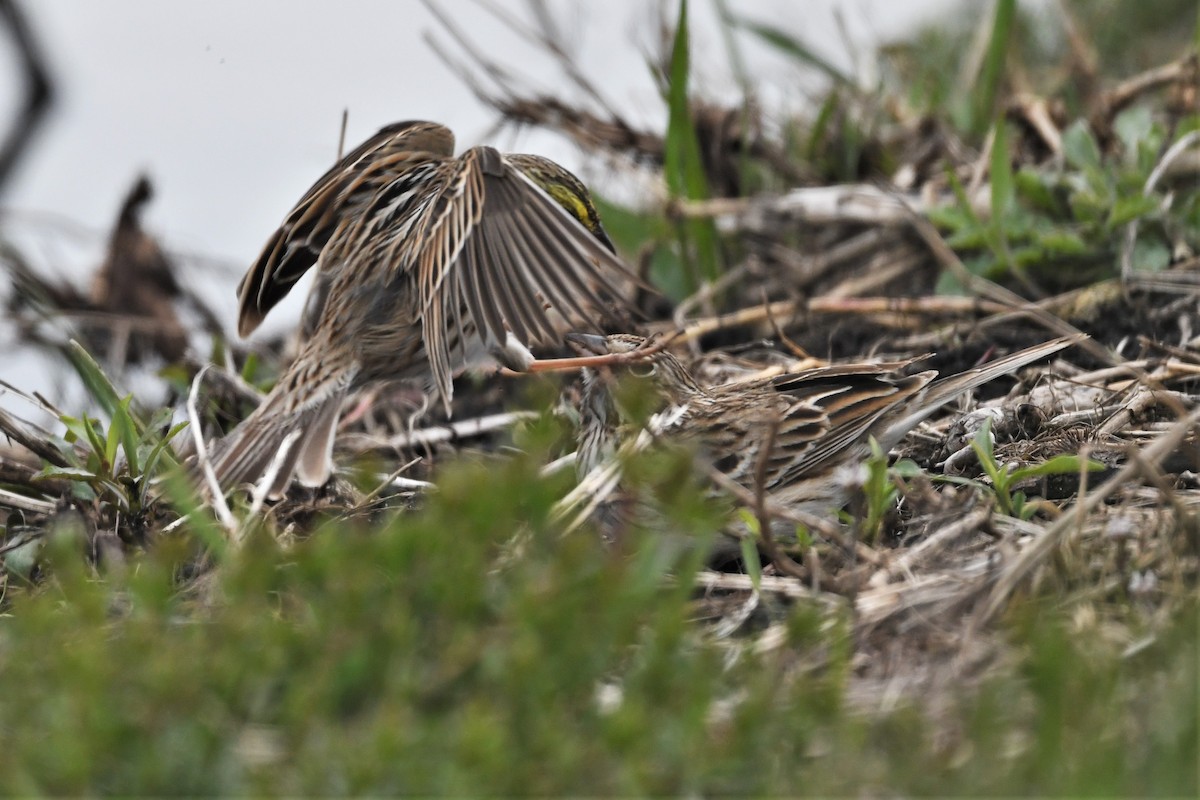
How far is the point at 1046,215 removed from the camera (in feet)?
21.9

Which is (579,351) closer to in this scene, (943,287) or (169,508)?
(169,508)

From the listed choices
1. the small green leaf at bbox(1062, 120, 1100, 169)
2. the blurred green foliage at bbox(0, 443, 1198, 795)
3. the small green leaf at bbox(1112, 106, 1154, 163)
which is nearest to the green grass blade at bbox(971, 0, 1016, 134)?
the small green leaf at bbox(1112, 106, 1154, 163)

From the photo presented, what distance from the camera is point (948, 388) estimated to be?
5023mm

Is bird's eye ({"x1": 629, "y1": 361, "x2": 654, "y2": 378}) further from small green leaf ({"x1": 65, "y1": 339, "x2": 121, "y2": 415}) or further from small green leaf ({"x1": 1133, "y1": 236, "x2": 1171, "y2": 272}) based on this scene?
small green leaf ({"x1": 1133, "y1": 236, "x2": 1171, "y2": 272})

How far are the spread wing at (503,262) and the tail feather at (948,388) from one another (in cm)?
112

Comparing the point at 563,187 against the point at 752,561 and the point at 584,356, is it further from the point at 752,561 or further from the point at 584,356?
the point at 752,561

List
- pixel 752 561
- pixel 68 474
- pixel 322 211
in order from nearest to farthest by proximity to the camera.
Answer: pixel 752 561 < pixel 68 474 < pixel 322 211

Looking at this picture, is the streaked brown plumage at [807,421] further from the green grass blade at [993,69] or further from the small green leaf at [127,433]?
the green grass blade at [993,69]

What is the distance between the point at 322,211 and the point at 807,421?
2.27m

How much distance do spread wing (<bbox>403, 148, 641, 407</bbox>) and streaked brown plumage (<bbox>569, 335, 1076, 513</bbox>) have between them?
1.49 feet

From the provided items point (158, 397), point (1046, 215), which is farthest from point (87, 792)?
point (1046, 215)

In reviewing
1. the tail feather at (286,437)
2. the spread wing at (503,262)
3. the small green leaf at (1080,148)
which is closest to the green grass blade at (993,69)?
the small green leaf at (1080,148)

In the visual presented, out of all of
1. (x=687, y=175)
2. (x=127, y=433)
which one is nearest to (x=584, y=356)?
(x=127, y=433)

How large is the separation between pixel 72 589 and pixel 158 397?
4.50m
